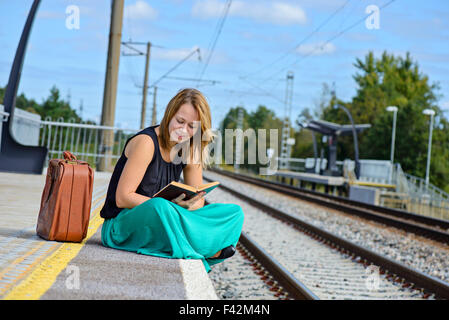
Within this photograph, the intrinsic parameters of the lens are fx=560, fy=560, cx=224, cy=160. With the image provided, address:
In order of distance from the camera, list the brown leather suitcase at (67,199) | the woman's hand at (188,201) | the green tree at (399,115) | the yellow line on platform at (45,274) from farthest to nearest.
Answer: the green tree at (399,115) < the brown leather suitcase at (67,199) < the woman's hand at (188,201) < the yellow line on platform at (45,274)

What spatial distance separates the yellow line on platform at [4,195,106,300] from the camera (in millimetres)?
2461

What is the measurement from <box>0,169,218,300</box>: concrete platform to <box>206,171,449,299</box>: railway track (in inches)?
87.5

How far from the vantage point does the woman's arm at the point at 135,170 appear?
363 centimetres

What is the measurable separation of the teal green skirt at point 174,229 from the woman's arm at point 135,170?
89mm

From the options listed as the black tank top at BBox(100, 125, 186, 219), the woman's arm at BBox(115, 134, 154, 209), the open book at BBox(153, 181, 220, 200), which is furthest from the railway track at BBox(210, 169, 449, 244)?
the woman's arm at BBox(115, 134, 154, 209)

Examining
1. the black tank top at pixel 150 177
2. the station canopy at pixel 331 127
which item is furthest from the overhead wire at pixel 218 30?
the black tank top at pixel 150 177

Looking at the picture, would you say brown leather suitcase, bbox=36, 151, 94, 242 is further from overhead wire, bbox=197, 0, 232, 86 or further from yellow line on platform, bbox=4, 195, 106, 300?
overhead wire, bbox=197, 0, 232, 86

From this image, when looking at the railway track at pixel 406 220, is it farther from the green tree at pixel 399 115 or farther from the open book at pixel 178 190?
the green tree at pixel 399 115

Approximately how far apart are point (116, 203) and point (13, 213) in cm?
266

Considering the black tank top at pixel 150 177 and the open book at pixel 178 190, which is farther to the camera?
the black tank top at pixel 150 177

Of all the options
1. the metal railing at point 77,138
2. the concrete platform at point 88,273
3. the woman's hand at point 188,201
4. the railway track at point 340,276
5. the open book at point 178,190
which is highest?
the metal railing at point 77,138

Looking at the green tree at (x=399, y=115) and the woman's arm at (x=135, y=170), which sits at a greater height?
the green tree at (x=399, y=115)

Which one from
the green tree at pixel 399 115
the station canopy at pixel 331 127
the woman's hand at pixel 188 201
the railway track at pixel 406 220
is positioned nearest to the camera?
the woman's hand at pixel 188 201
